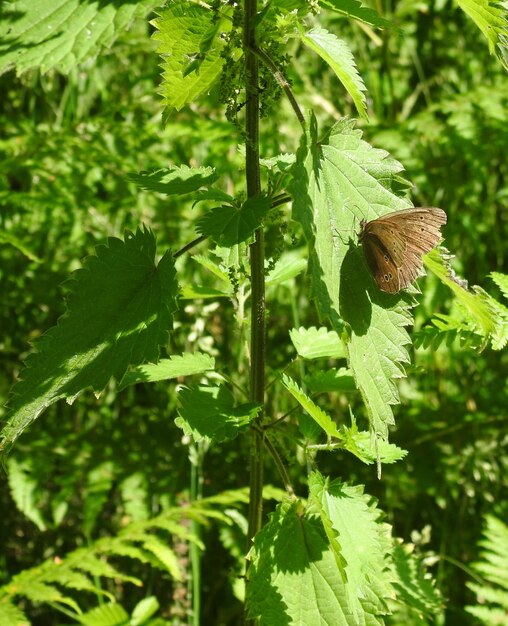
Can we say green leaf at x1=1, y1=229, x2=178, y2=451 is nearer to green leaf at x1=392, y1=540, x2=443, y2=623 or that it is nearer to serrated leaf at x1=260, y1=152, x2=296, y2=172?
serrated leaf at x1=260, y1=152, x2=296, y2=172

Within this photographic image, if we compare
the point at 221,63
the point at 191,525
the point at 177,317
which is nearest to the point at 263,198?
the point at 221,63

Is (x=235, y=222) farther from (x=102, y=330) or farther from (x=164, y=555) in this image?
(x=164, y=555)

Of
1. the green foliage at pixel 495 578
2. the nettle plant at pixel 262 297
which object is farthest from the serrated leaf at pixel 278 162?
the green foliage at pixel 495 578

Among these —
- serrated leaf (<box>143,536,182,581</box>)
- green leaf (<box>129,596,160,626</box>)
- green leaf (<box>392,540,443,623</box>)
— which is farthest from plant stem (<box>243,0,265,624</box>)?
green leaf (<box>129,596,160,626</box>)

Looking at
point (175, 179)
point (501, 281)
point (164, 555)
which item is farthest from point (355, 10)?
point (164, 555)

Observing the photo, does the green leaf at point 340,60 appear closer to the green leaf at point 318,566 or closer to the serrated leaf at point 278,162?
the serrated leaf at point 278,162

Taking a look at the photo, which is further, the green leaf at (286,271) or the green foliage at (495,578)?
the green foliage at (495,578)
